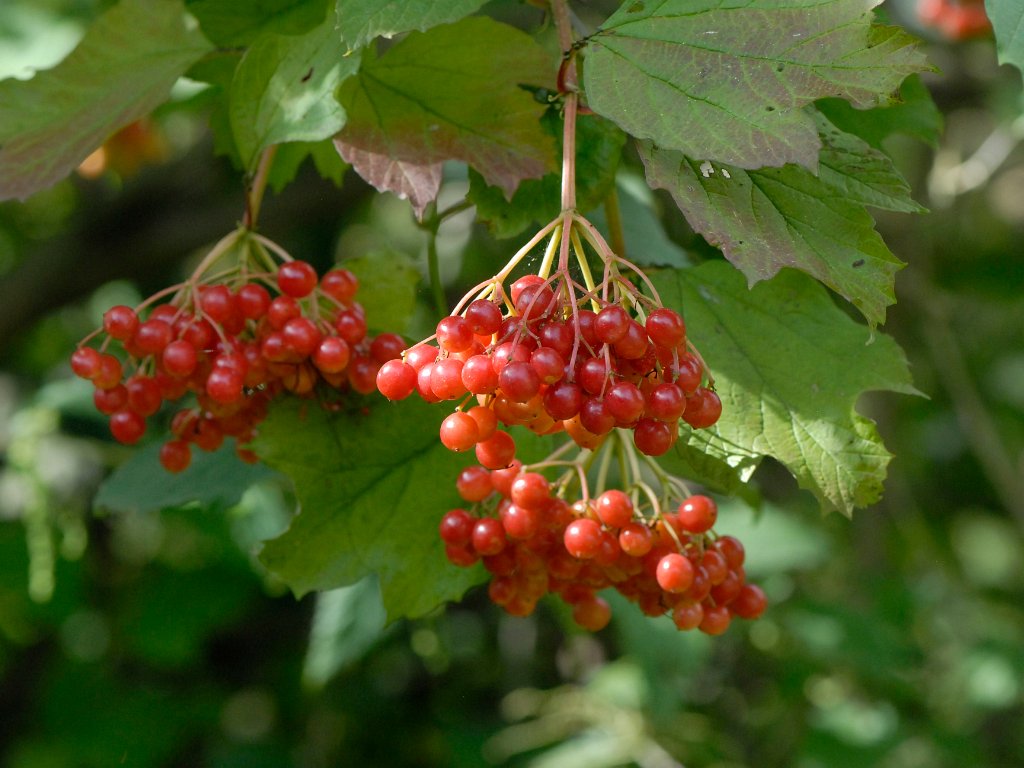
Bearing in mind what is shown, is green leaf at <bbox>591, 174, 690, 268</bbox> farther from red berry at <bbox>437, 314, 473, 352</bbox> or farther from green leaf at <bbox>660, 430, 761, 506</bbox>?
red berry at <bbox>437, 314, 473, 352</bbox>

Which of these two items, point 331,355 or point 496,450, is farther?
point 331,355

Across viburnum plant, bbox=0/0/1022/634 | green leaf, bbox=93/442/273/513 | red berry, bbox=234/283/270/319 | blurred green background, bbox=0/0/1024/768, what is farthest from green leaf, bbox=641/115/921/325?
blurred green background, bbox=0/0/1024/768

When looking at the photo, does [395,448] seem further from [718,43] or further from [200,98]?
[200,98]

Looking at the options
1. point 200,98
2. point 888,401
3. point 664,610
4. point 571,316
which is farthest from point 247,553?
point 888,401

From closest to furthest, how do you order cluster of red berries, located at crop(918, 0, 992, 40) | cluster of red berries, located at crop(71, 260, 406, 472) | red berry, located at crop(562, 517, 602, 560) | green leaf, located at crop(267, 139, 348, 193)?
Answer: red berry, located at crop(562, 517, 602, 560), cluster of red berries, located at crop(71, 260, 406, 472), green leaf, located at crop(267, 139, 348, 193), cluster of red berries, located at crop(918, 0, 992, 40)

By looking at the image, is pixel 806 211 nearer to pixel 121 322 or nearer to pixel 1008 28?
pixel 1008 28

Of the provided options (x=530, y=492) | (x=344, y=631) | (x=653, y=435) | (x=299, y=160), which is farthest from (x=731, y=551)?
(x=344, y=631)
